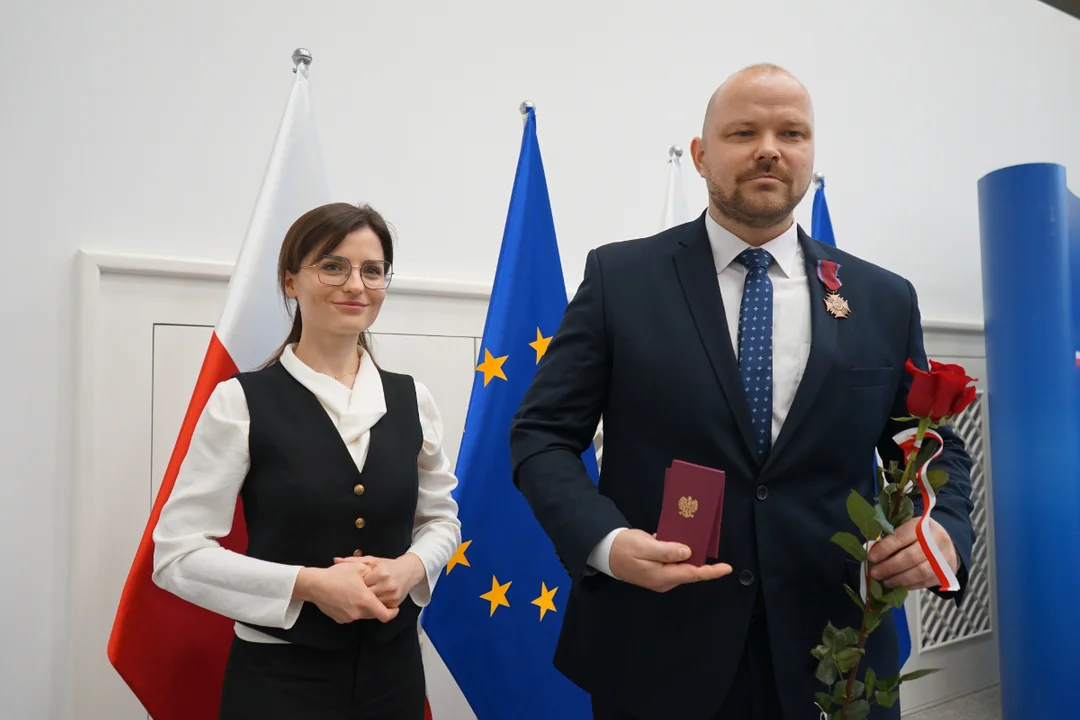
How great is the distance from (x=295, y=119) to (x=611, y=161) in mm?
1152

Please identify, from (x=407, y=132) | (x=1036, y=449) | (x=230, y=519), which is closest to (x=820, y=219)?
(x=1036, y=449)

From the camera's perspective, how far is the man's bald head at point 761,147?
1.06 metres

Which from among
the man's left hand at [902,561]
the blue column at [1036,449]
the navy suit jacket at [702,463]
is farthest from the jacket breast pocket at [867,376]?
the blue column at [1036,449]

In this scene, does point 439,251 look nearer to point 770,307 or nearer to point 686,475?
point 770,307

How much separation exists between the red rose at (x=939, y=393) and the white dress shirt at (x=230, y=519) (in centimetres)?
80

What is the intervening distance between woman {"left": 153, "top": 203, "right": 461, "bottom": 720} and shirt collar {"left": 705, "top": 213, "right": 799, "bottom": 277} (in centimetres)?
57

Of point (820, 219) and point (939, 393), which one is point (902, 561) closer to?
point (939, 393)

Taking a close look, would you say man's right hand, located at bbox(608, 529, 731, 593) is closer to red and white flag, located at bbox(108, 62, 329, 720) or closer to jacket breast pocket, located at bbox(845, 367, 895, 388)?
jacket breast pocket, located at bbox(845, 367, 895, 388)

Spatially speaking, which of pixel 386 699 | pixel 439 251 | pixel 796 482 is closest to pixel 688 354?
pixel 796 482

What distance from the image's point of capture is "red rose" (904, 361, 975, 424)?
787mm

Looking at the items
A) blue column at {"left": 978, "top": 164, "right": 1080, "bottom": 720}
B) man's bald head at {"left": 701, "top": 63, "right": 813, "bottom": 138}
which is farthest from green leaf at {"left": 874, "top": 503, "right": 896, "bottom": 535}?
blue column at {"left": 978, "top": 164, "right": 1080, "bottom": 720}

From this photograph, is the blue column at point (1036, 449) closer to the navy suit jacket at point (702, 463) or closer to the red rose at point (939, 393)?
the navy suit jacket at point (702, 463)

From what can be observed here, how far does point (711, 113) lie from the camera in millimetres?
1127

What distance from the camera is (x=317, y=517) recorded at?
1.24 meters
